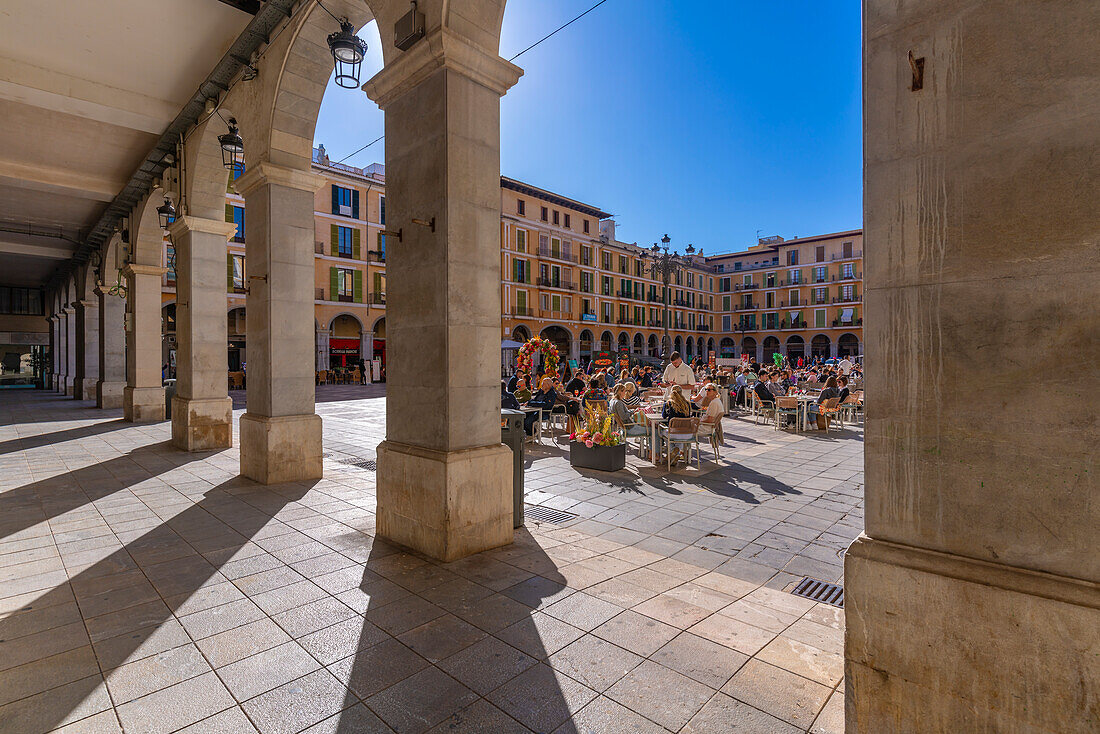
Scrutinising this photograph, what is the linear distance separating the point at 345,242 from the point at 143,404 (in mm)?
20040

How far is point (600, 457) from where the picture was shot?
22.4ft

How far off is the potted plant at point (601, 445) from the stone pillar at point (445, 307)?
3.03 meters

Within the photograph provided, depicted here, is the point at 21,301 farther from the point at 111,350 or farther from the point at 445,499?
the point at 445,499

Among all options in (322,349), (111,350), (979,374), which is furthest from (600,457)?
(322,349)

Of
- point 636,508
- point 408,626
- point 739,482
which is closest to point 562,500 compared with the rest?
point 636,508

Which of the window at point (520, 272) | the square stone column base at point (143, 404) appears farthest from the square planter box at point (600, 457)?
the window at point (520, 272)

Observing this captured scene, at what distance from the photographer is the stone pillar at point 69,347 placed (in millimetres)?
19359

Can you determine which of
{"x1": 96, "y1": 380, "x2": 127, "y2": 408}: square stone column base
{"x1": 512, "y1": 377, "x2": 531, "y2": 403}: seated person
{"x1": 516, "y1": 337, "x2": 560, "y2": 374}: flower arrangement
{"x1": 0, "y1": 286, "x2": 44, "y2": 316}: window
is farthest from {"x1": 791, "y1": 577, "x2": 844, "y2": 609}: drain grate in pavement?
{"x1": 0, "y1": 286, "x2": 44, "y2": 316}: window

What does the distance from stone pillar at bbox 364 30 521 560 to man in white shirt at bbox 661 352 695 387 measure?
5312 mm

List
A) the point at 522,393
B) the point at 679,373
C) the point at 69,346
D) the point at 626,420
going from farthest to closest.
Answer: the point at 69,346 → the point at 522,393 → the point at 679,373 → the point at 626,420

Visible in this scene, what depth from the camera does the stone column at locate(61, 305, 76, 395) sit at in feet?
63.5

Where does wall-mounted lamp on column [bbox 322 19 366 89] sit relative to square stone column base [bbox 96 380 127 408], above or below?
above

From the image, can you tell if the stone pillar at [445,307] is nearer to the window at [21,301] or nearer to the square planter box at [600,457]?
the square planter box at [600,457]

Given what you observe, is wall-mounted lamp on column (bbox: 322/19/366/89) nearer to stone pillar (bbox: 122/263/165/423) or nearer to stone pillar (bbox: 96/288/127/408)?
stone pillar (bbox: 122/263/165/423)
